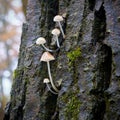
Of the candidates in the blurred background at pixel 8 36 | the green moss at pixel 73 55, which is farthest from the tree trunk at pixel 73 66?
the blurred background at pixel 8 36

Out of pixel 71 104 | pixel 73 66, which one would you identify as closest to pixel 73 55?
pixel 73 66

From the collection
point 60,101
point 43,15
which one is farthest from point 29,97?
point 43,15

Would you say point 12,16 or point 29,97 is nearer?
point 29,97

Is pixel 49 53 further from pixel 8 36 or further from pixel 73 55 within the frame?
pixel 8 36

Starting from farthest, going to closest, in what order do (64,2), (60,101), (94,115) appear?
(64,2), (60,101), (94,115)

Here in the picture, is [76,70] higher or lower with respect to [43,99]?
higher

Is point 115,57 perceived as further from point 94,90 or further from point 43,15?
point 43,15

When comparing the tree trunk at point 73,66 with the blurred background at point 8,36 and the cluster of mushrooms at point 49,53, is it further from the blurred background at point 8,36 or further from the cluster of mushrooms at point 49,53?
the blurred background at point 8,36

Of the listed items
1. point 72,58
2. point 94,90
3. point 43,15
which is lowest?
point 94,90
